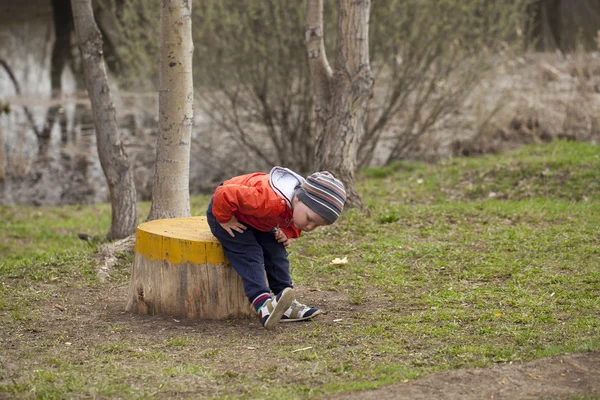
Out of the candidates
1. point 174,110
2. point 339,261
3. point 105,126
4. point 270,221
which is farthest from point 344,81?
point 270,221

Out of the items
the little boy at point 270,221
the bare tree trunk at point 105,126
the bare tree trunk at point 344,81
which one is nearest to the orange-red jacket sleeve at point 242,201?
the little boy at point 270,221

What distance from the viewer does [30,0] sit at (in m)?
23.3

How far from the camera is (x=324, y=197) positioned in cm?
427

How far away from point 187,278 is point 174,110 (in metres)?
1.89

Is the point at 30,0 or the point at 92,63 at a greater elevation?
the point at 30,0

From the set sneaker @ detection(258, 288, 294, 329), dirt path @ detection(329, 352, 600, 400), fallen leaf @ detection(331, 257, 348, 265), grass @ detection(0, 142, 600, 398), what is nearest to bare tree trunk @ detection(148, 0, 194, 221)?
grass @ detection(0, 142, 600, 398)

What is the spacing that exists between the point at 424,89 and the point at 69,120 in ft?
27.3

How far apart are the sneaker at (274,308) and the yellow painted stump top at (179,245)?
456mm

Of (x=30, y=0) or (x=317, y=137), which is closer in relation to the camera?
(x=317, y=137)

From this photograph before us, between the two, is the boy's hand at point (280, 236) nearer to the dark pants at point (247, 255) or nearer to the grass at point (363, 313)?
the dark pants at point (247, 255)

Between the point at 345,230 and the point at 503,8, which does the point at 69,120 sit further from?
the point at 345,230

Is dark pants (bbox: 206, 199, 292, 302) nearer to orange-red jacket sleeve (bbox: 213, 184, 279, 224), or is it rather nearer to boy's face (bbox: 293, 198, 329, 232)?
orange-red jacket sleeve (bbox: 213, 184, 279, 224)

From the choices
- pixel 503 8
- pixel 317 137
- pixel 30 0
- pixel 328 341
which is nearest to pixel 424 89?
pixel 503 8

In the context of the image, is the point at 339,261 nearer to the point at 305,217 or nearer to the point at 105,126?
the point at 305,217
